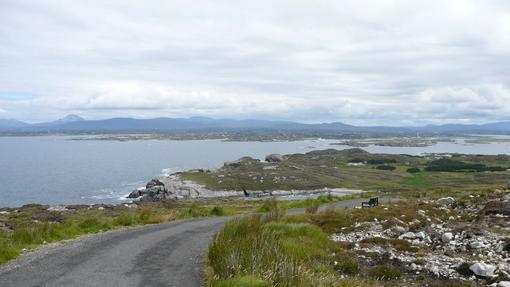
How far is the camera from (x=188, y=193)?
376 ft

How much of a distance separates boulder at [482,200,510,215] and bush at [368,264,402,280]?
15646mm

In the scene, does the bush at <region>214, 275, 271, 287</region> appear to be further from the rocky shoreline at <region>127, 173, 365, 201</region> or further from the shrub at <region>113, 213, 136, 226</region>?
the rocky shoreline at <region>127, 173, 365, 201</region>

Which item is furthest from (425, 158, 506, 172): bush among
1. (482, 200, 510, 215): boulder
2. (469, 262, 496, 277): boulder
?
(469, 262, 496, 277): boulder

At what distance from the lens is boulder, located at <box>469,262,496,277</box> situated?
16.0m

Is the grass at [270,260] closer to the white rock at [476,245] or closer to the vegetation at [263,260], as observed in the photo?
the vegetation at [263,260]

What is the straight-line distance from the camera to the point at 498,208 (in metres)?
30.0

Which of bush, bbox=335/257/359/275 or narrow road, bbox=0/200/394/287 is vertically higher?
narrow road, bbox=0/200/394/287

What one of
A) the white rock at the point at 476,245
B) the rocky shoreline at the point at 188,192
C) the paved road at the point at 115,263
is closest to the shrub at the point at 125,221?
the paved road at the point at 115,263

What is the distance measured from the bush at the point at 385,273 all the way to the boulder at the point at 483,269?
8.18 feet

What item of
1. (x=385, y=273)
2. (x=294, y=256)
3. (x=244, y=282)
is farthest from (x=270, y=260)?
(x=385, y=273)

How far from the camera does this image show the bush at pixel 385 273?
16.7 m

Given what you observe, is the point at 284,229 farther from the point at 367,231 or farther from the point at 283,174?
the point at 283,174

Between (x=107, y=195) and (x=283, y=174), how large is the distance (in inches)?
2353

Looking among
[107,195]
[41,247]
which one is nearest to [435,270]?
[41,247]
